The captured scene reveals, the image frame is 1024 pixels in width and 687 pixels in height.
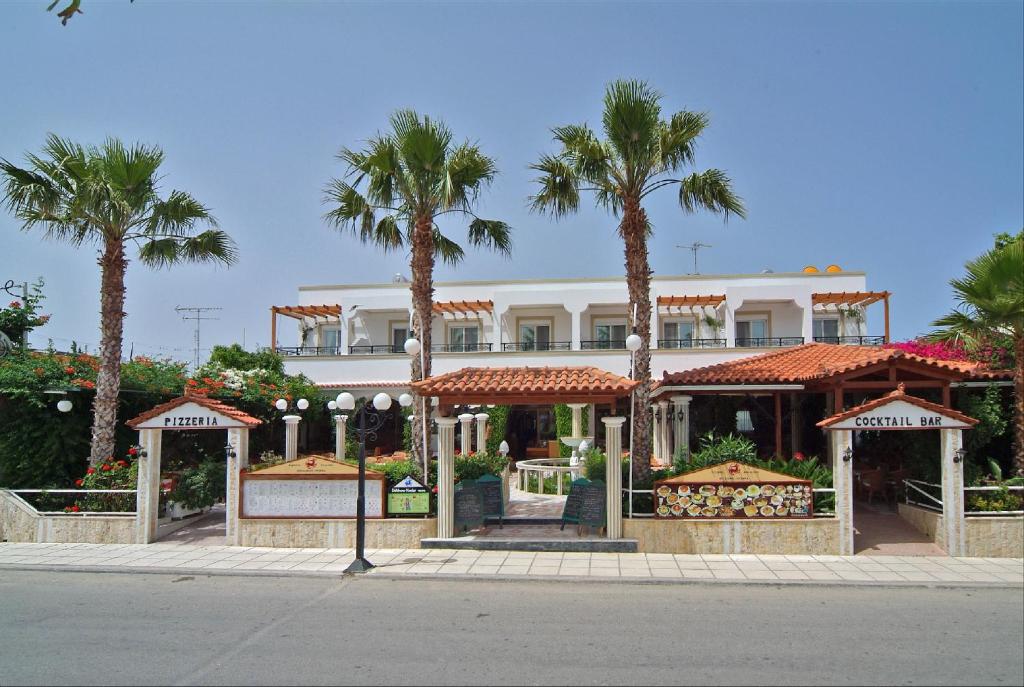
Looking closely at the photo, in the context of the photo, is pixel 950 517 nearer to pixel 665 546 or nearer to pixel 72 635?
pixel 665 546

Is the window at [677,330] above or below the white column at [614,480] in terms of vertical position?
above

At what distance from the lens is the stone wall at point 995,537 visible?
37.4 feet

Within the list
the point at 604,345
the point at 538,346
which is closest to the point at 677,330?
the point at 604,345

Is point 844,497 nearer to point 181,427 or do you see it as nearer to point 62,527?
point 181,427

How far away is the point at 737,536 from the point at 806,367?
523cm

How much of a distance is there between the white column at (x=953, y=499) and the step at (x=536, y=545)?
5022mm

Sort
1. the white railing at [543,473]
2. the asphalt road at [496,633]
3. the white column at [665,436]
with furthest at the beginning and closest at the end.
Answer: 1. the white column at [665,436]
2. the white railing at [543,473]
3. the asphalt road at [496,633]

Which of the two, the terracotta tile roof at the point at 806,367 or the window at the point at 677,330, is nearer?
the terracotta tile roof at the point at 806,367

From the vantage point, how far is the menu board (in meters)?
12.5

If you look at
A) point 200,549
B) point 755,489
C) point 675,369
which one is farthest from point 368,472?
point 675,369

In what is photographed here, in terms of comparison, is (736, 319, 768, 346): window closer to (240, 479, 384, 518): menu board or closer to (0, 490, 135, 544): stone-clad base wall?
(240, 479, 384, 518): menu board

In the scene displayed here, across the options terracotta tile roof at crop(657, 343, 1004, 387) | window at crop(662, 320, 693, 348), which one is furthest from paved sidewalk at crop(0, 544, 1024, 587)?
window at crop(662, 320, 693, 348)

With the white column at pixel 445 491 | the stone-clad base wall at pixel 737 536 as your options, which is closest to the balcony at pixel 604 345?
the white column at pixel 445 491

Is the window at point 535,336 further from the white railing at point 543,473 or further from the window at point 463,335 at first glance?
the white railing at point 543,473
